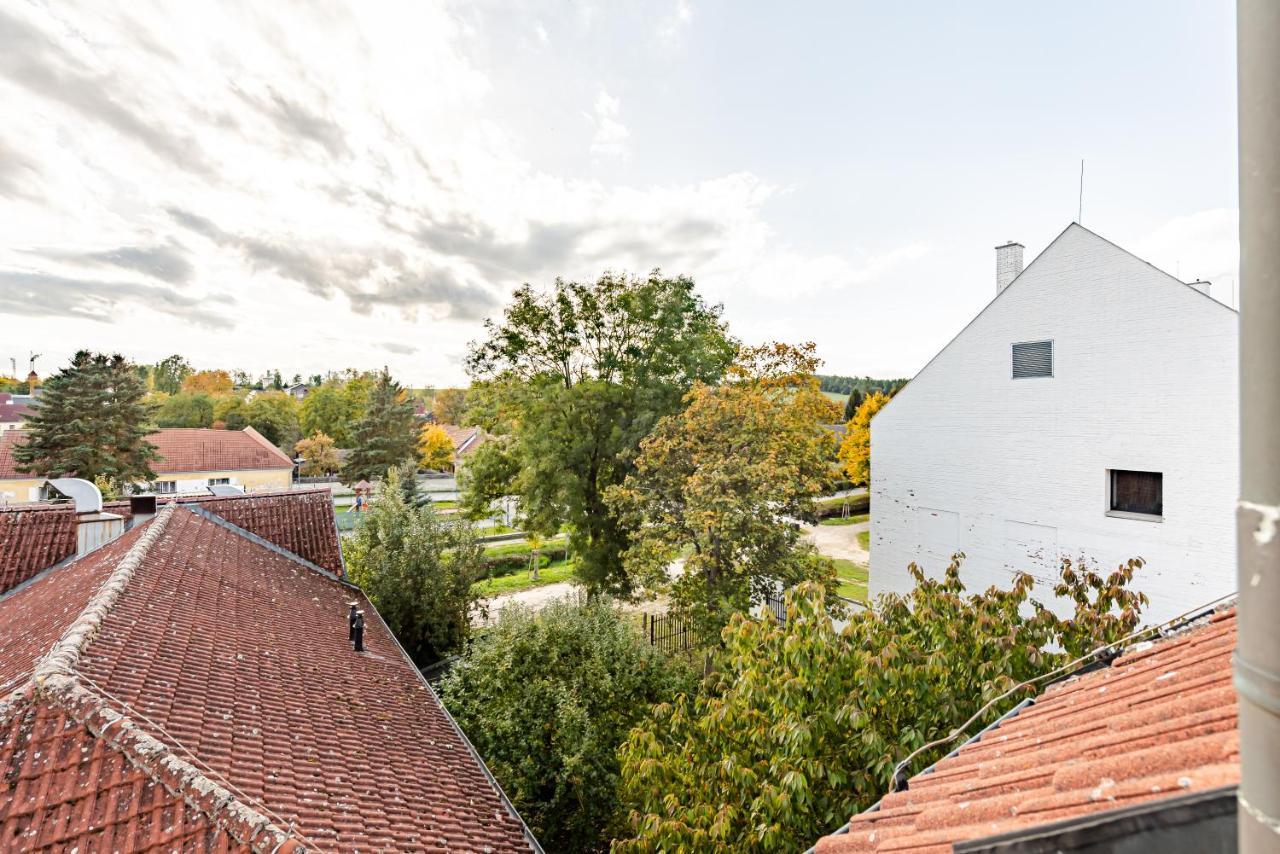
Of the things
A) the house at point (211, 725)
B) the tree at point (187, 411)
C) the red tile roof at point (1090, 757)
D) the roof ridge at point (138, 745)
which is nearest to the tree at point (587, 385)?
the house at point (211, 725)

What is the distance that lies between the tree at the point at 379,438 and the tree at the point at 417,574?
30888mm

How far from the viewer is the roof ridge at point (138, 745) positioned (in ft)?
13.7

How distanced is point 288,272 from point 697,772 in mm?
25403

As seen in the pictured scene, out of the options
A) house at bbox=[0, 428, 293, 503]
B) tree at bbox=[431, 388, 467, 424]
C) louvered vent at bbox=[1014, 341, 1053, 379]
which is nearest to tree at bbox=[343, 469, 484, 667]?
louvered vent at bbox=[1014, 341, 1053, 379]

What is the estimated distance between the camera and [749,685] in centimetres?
625

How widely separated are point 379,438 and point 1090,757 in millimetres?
48232

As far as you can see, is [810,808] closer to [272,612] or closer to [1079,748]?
[1079,748]

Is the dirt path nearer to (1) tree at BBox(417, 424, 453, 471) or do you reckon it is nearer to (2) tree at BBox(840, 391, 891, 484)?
(2) tree at BBox(840, 391, 891, 484)

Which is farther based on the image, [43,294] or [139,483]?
[139,483]

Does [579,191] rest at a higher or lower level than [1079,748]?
higher

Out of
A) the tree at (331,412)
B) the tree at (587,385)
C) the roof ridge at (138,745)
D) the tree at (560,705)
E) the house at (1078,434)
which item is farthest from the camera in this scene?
the tree at (331,412)

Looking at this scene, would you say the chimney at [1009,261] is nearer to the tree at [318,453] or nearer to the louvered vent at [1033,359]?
the louvered vent at [1033,359]

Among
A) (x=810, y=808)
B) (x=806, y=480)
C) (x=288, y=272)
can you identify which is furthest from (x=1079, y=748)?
(x=288, y=272)

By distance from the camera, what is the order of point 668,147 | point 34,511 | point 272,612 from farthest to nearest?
point 668,147 → point 34,511 → point 272,612
